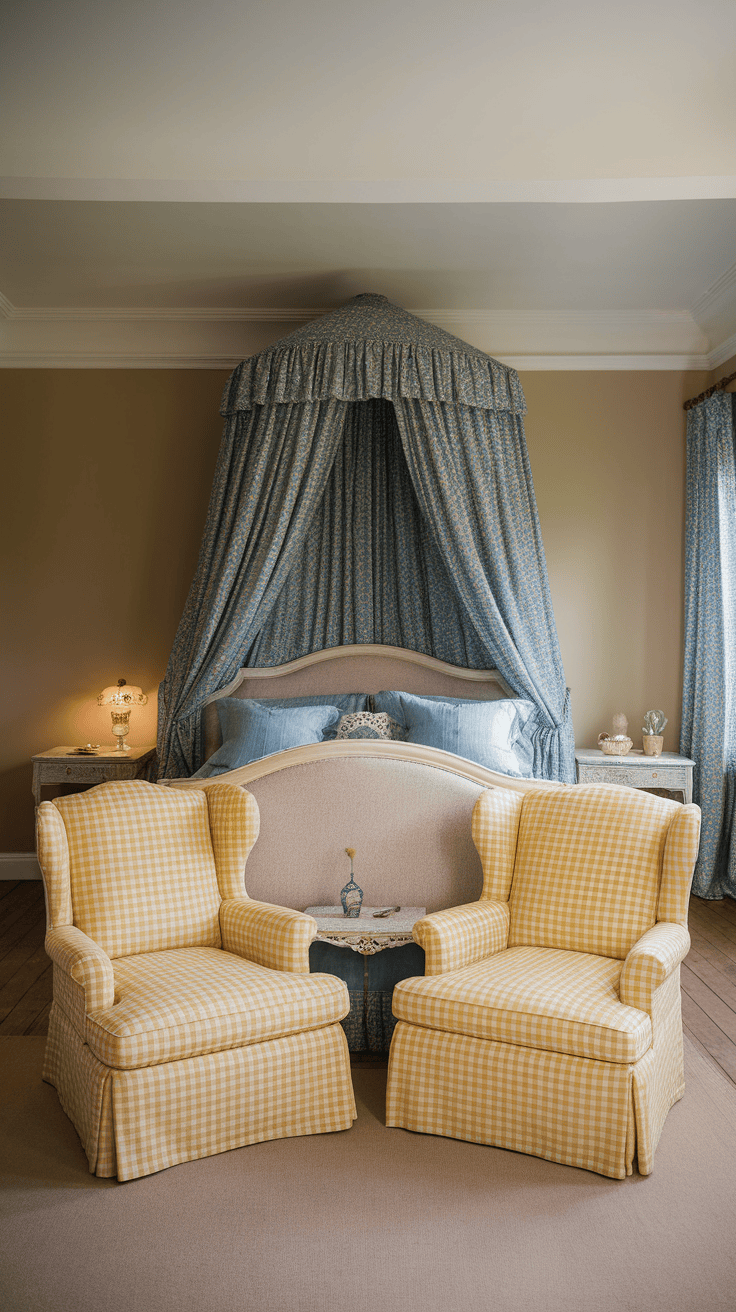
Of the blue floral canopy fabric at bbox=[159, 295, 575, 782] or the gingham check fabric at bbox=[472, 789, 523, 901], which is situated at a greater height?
the blue floral canopy fabric at bbox=[159, 295, 575, 782]

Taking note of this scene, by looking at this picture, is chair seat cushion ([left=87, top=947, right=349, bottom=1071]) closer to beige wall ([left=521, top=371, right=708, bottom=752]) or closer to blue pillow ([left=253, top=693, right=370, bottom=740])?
blue pillow ([left=253, top=693, right=370, bottom=740])

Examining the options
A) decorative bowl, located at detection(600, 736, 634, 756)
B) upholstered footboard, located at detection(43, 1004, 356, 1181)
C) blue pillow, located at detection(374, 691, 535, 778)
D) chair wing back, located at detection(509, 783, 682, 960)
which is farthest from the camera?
decorative bowl, located at detection(600, 736, 634, 756)

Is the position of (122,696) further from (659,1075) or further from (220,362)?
(659,1075)

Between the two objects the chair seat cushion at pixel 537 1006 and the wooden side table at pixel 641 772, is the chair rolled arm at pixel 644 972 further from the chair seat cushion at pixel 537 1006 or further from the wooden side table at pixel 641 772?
the wooden side table at pixel 641 772

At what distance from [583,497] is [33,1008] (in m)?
3.79

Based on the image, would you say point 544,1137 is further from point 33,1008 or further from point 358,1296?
point 33,1008

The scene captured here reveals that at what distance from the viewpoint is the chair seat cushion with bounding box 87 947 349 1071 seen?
2.11 m

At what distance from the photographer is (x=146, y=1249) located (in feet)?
6.17

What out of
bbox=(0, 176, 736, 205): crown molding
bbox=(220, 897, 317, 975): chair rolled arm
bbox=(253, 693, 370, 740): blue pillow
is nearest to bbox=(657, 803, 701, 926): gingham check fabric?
bbox=(220, 897, 317, 975): chair rolled arm

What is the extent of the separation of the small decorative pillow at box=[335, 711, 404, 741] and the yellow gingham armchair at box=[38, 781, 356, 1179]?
3.76ft

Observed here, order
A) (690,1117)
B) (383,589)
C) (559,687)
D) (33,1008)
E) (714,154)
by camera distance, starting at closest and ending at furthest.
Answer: (690,1117) → (33,1008) → (714,154) → (559,687) → (383,589)

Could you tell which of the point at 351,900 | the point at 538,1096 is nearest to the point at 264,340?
the point at 351,900

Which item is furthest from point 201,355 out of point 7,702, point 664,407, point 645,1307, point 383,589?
point 645,1307

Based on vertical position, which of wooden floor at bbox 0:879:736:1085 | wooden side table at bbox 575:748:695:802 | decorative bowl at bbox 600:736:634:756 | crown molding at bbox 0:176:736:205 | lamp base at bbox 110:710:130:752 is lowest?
wooden floor at bbox 0:879:736:1085
